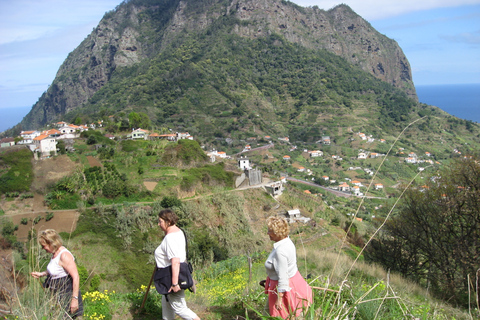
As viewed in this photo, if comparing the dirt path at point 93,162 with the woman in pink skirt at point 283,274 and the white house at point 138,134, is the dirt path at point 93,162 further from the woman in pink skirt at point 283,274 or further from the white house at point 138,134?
the woman in pink skirt at point 283,274

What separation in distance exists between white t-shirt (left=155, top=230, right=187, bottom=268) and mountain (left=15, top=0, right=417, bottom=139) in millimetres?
52585

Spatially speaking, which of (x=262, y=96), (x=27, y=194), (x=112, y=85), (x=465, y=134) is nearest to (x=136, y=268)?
(x=27, y=194)

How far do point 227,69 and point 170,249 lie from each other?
262 feet

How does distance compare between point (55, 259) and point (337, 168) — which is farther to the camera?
point (337, 168)

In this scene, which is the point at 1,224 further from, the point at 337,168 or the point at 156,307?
the point at 337,168

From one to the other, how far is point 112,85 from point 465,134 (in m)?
88.0

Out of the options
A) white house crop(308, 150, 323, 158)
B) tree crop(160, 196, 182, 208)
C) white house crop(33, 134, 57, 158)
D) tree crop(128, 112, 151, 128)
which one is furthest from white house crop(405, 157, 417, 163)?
white house crop(33, 134, 57, 158)

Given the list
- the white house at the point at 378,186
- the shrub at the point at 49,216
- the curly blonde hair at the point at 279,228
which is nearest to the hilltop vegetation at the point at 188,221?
the shrub at the point at 49,216

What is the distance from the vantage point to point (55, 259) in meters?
3.17

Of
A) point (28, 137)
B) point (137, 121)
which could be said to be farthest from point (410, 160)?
point (28, 137)

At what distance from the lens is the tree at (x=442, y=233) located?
755cm

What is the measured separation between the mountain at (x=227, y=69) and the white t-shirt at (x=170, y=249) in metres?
52.6

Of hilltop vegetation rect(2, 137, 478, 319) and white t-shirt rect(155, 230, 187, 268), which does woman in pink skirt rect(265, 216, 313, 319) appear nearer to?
white t-shirt rect(155, 230, 187, 268)

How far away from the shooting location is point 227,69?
79.3 metres
